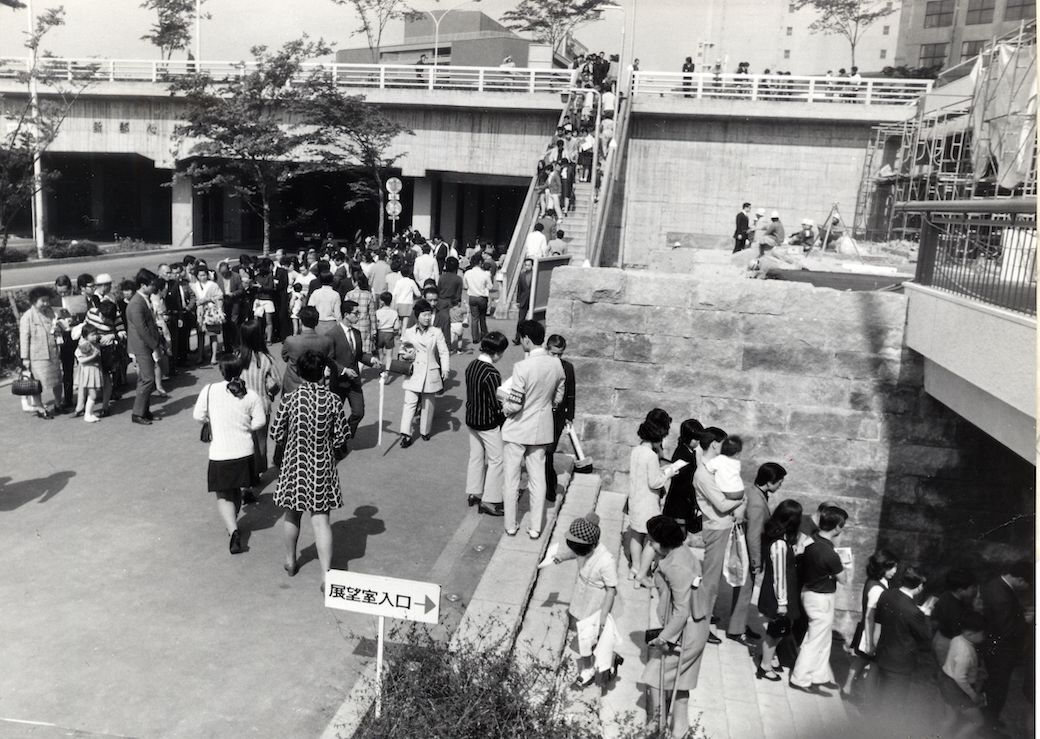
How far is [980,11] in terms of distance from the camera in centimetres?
4525

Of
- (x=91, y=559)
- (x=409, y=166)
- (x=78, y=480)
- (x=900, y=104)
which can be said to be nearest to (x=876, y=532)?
(x=91, y=559)

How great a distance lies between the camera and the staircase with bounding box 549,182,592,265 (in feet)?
65.8

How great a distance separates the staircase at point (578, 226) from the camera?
20047 mm

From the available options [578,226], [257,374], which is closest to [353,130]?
[578,226]

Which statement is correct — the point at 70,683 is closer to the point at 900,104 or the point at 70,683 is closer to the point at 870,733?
the point at 870,733

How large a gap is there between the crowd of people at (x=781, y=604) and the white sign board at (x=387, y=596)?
45.4 inches

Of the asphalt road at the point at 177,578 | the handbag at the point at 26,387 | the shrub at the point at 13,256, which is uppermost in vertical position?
the handbag at the point at 26,387

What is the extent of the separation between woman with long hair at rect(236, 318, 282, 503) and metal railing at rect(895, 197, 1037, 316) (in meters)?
6.04

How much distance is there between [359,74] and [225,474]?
86.0ft

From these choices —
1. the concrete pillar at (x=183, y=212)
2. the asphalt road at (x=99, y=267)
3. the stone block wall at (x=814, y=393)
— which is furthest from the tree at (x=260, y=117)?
the stone block wall at (x=814, y=393)

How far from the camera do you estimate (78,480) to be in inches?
338

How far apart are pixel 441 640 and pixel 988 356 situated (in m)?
4.24

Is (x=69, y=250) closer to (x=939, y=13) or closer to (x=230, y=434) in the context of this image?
(x=230, y=434)

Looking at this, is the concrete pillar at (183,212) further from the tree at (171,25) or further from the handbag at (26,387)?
the handbag at (26,387)
